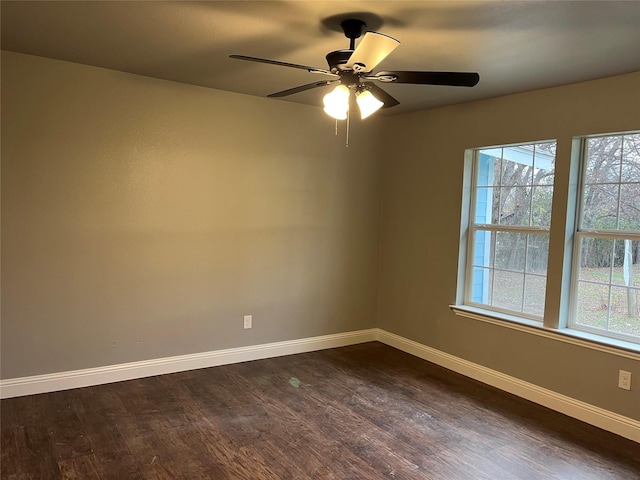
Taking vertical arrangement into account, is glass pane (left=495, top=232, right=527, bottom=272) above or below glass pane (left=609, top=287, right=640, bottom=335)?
above

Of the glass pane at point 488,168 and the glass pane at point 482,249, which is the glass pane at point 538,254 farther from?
the glass pane at point 488,168

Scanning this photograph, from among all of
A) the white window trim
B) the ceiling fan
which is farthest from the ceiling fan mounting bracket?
the white window trim

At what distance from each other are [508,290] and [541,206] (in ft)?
2.42

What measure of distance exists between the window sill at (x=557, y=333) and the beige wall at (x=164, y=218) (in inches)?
50.1

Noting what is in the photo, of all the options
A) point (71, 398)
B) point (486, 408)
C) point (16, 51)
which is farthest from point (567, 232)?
point (16, 51)

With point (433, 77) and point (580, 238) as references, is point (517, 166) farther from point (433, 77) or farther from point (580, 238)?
point (433, 77)

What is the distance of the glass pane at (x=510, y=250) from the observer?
3689 mm

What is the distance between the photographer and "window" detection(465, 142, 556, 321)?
11.6 ft

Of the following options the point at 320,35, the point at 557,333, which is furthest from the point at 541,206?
the point at 320,35

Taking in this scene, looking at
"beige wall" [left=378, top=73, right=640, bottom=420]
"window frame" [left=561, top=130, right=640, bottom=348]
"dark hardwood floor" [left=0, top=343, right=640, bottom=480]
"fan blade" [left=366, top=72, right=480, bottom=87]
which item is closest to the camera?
"fan blade" [left=366, top=72, right=480, bottom=87]

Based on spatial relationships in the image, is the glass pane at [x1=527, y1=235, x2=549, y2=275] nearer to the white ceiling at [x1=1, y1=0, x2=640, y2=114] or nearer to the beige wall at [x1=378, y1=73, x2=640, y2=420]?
the beige wall at [x1=378, y1=73, x2=640, y2=420]

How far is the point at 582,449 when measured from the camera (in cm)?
277

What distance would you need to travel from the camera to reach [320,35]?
251 cm

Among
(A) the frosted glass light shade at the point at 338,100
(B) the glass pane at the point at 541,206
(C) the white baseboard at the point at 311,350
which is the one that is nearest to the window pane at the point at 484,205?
(B) the glass pane at the point at 541,206
